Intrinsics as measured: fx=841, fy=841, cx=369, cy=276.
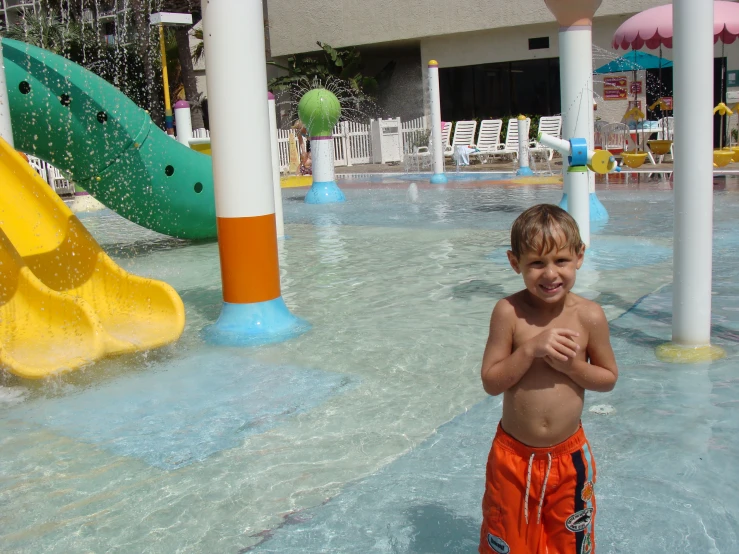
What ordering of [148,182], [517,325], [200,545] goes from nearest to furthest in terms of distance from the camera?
1. [517,325]
2. [200,545]
3. [148,182]

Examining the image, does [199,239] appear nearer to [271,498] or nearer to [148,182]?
[148,182]

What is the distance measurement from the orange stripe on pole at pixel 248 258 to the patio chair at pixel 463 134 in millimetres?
18320

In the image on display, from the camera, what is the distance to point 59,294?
4.52m

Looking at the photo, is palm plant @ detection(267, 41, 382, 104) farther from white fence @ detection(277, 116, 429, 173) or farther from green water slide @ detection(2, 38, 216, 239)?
green water slide @ detection(2, 38, 216, 239)

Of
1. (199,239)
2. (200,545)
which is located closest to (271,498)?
(200,545)

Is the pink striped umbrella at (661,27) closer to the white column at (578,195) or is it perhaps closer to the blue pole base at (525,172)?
the blue pole base at (525,172)

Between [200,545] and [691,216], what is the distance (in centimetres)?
276

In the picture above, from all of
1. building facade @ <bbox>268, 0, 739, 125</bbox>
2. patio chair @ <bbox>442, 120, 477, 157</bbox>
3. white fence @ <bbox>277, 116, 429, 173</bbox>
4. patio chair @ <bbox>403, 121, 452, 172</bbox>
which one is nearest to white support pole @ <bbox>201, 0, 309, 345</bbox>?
patio chair @ <bbox>403, 121, 452, 172</bbox>

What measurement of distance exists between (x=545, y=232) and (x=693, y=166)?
232cm

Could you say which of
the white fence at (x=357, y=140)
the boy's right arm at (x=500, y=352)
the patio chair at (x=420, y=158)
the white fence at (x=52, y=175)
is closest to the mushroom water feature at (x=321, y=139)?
the white fence at (x=52, y=175)

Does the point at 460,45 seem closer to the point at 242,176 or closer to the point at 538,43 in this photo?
the point at 538,43

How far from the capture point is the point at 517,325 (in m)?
2.10

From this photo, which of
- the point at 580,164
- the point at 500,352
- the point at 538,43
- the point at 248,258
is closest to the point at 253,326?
the point at 248,258

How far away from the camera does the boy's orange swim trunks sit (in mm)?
2068
